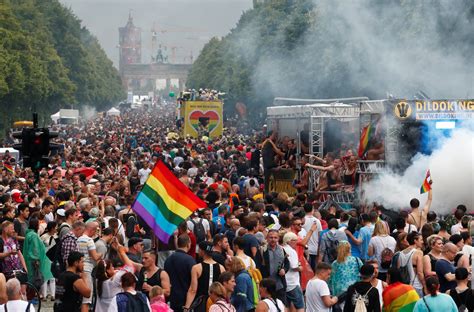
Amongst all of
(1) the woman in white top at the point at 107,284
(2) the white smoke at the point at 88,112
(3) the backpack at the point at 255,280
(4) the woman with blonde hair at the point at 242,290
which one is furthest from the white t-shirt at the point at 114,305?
(2) the white smoke at the point at 88,112

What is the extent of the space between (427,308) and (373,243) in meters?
4.29

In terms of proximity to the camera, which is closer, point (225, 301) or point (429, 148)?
point (225, 301)

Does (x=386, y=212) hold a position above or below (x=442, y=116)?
below

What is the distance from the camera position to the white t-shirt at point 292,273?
1622 cm

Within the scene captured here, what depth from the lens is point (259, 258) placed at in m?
16.5

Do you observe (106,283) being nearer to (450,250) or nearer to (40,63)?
(450,250)

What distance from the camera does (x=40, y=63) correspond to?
99812 mm

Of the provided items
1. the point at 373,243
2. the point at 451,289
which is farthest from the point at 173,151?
the point at 451,289

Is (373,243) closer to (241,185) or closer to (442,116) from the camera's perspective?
(442,116)

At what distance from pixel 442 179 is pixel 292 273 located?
9.08 metres

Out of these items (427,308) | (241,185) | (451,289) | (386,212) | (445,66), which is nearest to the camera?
(427,308)

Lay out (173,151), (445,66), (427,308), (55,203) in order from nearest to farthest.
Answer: (427,308) → (55,203) → (173,151) → (445,66)

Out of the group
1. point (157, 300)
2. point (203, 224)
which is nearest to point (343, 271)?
point (157, 300)

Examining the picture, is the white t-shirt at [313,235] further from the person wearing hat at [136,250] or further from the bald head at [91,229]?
the person wearing hat at [136,250]
